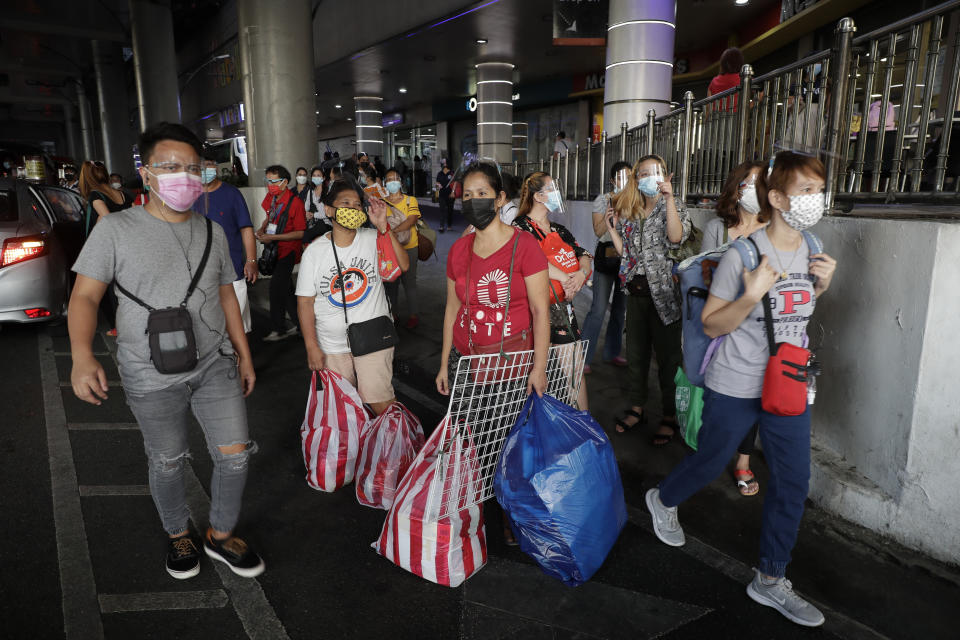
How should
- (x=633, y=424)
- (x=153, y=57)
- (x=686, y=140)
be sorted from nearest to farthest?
1. (x=633, y=424)
2. (x=686, y=140)
3. (x=153, y=57)

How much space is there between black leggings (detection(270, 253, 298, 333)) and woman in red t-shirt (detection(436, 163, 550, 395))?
14.1 feet

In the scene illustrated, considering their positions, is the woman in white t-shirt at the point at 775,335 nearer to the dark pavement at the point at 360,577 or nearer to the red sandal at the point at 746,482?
the dark pavement at the point at 360,577

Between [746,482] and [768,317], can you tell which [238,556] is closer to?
[768,317]

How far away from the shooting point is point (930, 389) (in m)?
2.70

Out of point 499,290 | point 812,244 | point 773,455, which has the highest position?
point 812,244

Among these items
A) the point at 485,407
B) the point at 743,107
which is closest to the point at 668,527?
the point at 485,407

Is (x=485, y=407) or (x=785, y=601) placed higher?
(x=485, y=407)

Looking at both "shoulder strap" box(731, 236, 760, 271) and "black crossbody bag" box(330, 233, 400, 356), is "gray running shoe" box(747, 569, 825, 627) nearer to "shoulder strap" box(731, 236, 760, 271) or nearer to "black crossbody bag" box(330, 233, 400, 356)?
"shoulder strap" box(731, 236, 760, 271)

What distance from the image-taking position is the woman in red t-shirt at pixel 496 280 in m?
2.79

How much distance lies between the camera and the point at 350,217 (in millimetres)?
3465

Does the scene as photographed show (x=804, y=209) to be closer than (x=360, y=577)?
Yes

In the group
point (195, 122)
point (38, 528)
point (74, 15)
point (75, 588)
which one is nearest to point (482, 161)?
point (75, 588)

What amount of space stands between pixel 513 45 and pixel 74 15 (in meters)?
19.8

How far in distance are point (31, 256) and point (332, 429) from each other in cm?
485
